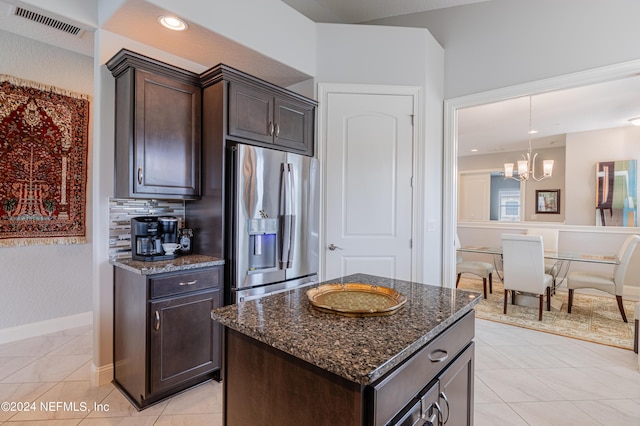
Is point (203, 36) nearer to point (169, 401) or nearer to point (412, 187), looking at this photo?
point (412, 187)

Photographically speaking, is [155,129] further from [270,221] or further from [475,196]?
[475,196]

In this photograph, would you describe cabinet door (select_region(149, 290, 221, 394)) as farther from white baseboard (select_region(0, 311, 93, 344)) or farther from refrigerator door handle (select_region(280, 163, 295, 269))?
white baseboard (select_region(0, 311, 93, 344))

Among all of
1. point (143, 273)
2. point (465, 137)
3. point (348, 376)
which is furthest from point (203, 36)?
point (465, 137)

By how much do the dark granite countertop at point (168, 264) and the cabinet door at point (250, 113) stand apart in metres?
0.93

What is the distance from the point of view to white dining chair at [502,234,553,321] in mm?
3619

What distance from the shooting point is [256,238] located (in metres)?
2.40

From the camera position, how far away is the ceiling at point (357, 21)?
7.50 feet

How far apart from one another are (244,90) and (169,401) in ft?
7.21

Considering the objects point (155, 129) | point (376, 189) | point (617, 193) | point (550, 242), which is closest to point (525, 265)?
point (550, 242)

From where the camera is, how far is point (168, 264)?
2053mm

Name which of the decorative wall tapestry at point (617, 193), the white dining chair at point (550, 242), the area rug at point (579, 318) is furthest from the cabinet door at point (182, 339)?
the decorative wall tapestry at point (617, 193)

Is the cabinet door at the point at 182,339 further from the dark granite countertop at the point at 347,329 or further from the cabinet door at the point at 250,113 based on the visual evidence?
the cabinet door at the point at 250,113

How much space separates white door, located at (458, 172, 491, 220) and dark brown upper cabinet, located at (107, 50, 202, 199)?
6823 mm

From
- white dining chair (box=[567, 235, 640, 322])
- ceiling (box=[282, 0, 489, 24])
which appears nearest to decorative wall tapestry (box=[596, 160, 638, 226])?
white dining chair (box=[567, 235, 640, 322])
